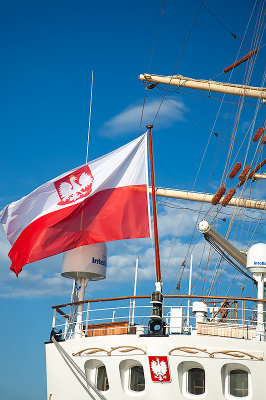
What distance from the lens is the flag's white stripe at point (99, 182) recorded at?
2578 cm

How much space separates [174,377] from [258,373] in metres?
2.72

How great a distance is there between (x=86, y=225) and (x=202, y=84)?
23.4 meters

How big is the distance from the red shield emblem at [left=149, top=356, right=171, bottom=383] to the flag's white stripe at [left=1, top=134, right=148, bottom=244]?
697 centimetres

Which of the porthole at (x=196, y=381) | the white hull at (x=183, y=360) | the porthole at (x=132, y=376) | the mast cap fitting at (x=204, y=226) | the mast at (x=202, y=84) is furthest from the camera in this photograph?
the mast at (x=202, y=84)

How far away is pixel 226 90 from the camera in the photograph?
151ft

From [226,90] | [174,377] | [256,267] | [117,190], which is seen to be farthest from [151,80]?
[174,377]

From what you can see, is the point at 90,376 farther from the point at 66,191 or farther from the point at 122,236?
the point at 66,191

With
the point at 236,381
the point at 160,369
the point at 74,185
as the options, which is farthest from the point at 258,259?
the point at 74,185

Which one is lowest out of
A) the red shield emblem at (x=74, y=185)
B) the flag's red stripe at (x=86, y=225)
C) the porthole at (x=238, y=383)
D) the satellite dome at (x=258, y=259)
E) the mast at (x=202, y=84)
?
the porthole at (x=238, y=383)

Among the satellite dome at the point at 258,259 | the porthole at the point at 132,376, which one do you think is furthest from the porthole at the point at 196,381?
the satellite dome at the point at 258,259

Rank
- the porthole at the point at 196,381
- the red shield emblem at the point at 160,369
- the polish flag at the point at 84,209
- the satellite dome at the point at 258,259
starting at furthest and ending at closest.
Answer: the polish flag at the point at 84,209, the satellite dome at the point at 258,259, the porthole at the point at 196,381, the red shield emblem at the point at 160,369

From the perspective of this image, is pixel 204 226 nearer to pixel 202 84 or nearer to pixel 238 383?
pixel 238 383

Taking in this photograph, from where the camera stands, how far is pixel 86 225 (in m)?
25.4

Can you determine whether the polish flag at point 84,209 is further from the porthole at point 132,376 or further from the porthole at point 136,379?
the porthole at point 136,379
